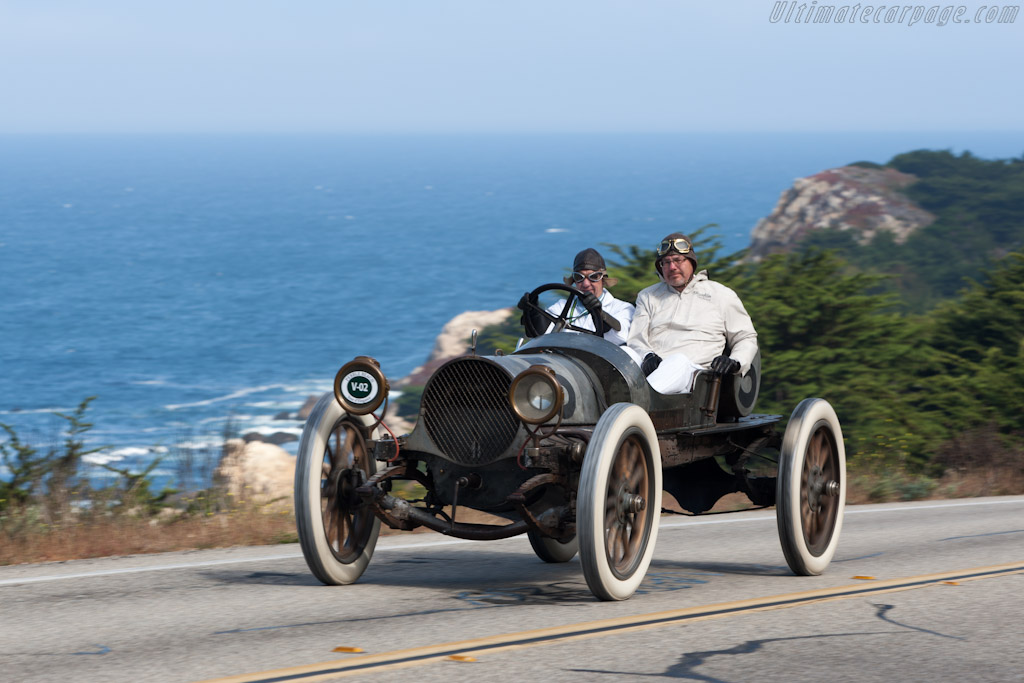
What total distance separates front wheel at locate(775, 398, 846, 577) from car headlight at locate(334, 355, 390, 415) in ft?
7.77

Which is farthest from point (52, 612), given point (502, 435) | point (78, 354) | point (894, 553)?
point (78, 354)

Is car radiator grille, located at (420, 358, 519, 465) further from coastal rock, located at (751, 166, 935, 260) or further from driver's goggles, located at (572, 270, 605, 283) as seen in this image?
coastal rock, located at (751, 166, 935, 260)

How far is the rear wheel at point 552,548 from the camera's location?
8102mm

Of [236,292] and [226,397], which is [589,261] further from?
[236,292]

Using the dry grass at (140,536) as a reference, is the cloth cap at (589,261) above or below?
above

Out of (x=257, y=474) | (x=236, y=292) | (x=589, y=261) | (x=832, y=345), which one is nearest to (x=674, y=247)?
(x=589, y=261)

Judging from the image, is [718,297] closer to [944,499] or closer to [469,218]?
[944,499]

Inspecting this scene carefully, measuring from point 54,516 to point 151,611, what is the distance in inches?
120

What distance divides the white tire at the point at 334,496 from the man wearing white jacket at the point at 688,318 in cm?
186

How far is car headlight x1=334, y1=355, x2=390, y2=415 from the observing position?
6789 mm

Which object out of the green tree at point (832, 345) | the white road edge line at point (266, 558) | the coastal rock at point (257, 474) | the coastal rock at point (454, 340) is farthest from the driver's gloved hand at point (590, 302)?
the coastal rock at point (454, 340)

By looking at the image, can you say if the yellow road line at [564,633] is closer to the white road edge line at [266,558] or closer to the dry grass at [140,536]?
the white road edge line at [266,558]

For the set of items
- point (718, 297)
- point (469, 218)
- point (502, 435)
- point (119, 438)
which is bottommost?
point (119, 438)

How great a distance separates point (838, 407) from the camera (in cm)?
2511
